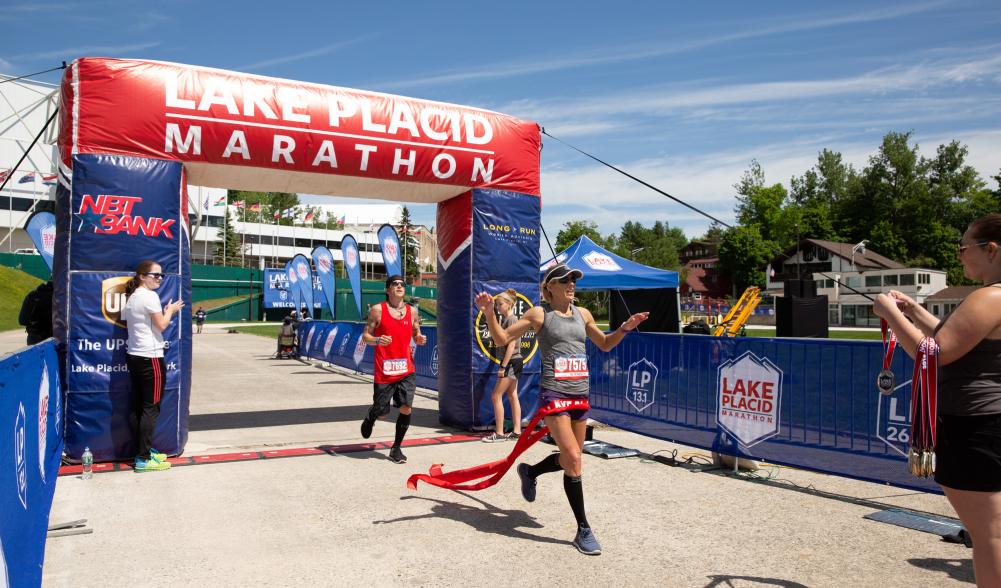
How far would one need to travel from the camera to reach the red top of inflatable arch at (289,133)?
6.88 meters

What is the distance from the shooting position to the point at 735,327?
1792 cm

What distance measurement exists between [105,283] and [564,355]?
4.87m

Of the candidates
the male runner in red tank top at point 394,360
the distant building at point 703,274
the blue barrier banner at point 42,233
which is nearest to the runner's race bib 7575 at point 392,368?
the male runner in red tank top at point 394,360

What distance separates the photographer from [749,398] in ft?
23.1

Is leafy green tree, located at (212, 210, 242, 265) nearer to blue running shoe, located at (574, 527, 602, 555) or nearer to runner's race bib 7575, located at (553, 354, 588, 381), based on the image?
runner's race bib 7575, located at (553, 354, 588, 381)

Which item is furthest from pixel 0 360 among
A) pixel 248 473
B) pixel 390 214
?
pixel 390 214

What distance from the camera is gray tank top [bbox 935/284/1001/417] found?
2777 millimetres

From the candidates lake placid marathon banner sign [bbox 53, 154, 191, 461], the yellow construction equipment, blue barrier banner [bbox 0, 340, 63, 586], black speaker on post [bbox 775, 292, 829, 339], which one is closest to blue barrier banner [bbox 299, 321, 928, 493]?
lake placid marathon banner sign [bbox 53, 154, 191, 461]

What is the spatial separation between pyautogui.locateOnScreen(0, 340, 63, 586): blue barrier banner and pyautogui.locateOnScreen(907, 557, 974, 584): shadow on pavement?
491cm

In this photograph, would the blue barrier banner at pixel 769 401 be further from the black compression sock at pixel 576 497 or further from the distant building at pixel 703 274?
the distant building at pixel 703 274

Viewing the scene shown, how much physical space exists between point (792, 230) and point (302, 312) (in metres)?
65.8

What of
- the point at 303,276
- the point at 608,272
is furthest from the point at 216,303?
the point at 608,272

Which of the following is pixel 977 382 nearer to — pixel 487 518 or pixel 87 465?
pixel 487 518

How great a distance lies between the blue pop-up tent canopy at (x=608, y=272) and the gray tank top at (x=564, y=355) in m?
10.1
